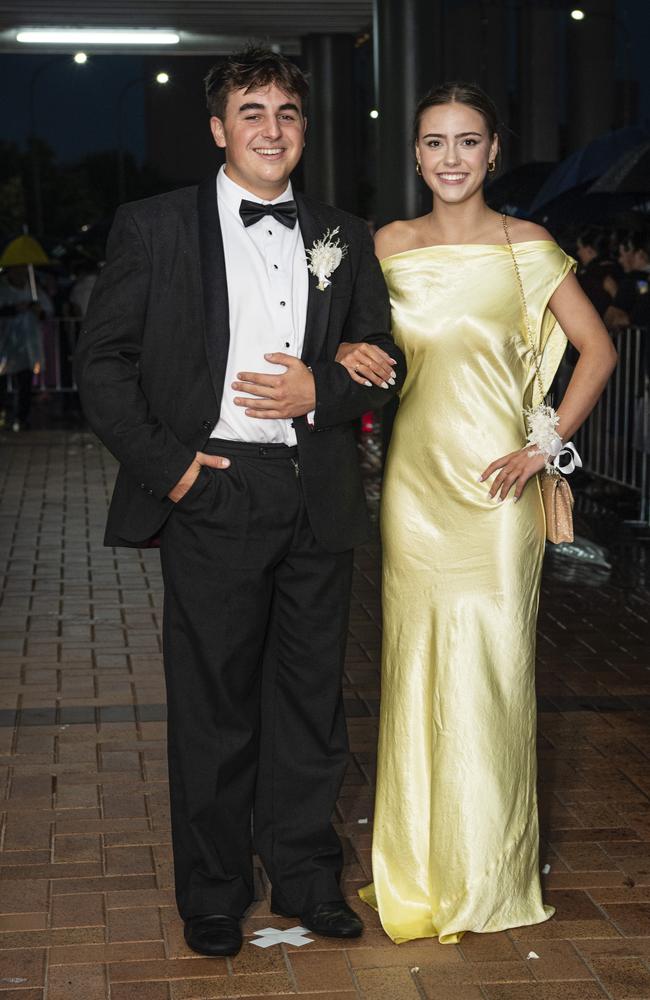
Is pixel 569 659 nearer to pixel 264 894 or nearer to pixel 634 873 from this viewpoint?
pixel 634 873

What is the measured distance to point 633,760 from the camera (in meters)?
5.62

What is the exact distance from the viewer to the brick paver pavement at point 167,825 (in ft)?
12.5

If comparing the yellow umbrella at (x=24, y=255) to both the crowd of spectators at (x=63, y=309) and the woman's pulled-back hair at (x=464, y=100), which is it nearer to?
the crowd of spectators at (x=63, y=309)

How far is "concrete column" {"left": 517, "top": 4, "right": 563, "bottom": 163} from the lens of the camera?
36.3 meters

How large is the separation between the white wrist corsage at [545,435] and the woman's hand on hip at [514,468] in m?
0.01

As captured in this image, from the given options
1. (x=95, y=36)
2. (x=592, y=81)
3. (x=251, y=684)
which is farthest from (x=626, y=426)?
(x=592, y=81)

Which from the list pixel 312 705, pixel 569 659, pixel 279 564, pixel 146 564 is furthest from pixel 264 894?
pixel 146 564

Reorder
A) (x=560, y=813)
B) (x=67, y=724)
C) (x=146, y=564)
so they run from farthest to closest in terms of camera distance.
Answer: (x=146, y=564), (x=67, y=724), (x=560, y=813)

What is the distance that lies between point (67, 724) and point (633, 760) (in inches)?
88.7

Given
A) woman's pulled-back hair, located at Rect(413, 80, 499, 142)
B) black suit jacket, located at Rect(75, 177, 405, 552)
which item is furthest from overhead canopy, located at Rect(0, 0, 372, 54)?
black suit jacket, located at Rect(75, 177, 405, 552)

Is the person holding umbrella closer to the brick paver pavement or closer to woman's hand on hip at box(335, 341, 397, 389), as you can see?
the brick paver pavement

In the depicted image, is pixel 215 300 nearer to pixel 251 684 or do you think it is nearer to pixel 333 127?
pixel 251 684

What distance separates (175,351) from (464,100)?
1.00 meters

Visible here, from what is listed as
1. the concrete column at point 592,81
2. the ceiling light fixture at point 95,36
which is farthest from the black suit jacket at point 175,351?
the concrete column at point 592,81
